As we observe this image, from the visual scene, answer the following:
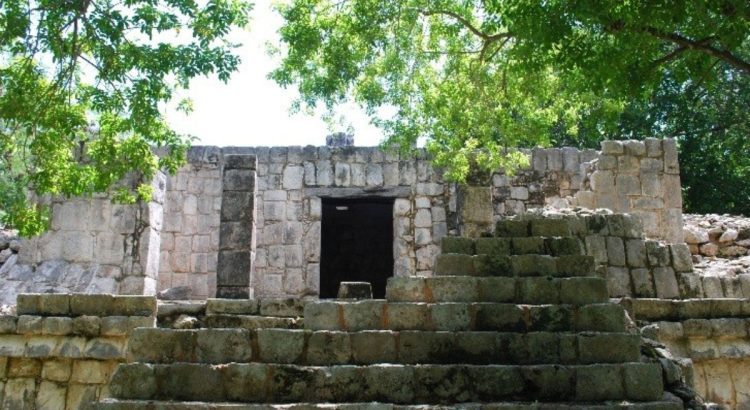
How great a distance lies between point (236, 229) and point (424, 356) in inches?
181

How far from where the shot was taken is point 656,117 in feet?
65.3

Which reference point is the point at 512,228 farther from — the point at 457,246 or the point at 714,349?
the point at 714,349

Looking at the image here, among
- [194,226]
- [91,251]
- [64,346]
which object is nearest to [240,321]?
[64,346]

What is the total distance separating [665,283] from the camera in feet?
22.6

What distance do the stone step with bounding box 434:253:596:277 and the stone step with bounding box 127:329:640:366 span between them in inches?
27.4

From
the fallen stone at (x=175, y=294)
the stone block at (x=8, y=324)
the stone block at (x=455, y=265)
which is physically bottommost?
the stone block at (x=8, y=324)

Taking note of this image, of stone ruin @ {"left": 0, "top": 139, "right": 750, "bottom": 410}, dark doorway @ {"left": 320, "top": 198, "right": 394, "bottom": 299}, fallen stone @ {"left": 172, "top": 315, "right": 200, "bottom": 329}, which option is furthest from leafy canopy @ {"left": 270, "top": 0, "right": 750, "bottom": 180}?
dark doorway @ {"left": 320, "top": 198, "right": 394, "bottom": 299}

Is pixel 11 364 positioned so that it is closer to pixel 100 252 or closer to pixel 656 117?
pixel 100 252

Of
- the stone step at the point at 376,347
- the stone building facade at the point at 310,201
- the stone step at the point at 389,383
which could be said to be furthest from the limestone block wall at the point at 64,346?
the stone building facade at the point at 310,201

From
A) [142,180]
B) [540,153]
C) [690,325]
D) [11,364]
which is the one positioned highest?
[540,153]

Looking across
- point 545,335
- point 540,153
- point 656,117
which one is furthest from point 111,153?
point 656,117

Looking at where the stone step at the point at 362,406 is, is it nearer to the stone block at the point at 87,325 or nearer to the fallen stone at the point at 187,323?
the fallen stone at the point at 187,323

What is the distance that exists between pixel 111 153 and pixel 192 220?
4059mm

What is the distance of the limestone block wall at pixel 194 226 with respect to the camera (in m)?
11.0
